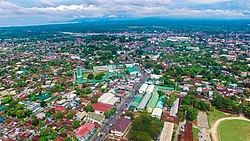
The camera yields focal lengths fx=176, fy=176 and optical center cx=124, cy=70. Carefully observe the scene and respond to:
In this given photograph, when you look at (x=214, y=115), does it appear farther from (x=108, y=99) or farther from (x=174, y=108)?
(x=108, y=99)

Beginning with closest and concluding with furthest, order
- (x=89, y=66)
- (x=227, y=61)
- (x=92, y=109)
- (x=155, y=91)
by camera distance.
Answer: (x=92, y=109) < (x=155, y=91) < (x=89, y=66) < (x=227, y=61)

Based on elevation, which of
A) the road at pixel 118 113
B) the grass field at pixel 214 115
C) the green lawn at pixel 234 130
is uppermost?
the road at pixel 118 113

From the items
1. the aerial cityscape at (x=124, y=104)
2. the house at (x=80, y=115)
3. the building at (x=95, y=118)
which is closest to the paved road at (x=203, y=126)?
the aerial cityscape at (x=124, y=104)

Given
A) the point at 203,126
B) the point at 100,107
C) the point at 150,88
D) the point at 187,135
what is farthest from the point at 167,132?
the point at 150,88

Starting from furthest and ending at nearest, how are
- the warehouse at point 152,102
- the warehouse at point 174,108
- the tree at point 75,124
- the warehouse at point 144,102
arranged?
the warehouse at point 144,102 → the warehouse at point 152,102 → the warehouse at point 174,108 → the tree at point 75,124

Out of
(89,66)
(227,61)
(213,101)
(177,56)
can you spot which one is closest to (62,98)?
(89,66)

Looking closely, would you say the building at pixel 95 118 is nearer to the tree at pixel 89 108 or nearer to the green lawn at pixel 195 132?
the tree at pixel 89 108

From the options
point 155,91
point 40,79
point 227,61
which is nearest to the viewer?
point 155,91

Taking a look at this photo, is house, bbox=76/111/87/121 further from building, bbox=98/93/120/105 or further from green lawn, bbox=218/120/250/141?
green lawn, bbox=218/120/250/141

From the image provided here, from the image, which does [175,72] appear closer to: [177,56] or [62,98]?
[177,56]
